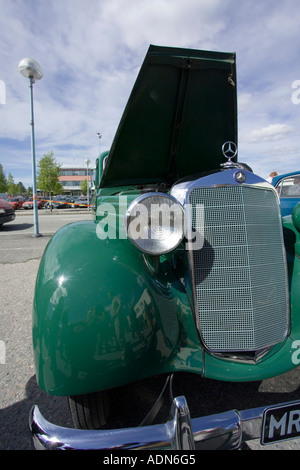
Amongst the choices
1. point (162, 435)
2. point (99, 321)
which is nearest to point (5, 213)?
point (99, 321)

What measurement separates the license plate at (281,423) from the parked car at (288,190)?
300 cm

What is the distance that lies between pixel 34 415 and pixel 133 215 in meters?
0.98

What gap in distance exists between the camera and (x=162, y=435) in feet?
3.51

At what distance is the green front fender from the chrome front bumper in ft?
0.65

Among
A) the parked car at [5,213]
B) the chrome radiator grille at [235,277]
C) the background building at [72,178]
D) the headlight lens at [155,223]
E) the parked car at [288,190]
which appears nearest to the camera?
the headlight lens at [155,223]

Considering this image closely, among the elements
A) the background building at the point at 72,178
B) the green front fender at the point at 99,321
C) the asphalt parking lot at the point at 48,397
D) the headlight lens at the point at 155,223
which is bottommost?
the asphalt parking lot at the point at 48,397

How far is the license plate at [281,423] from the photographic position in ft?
3.83

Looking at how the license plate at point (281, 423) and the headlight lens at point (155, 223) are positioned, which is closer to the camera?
the license plate at point (281, 423)

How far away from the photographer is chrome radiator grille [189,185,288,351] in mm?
1602

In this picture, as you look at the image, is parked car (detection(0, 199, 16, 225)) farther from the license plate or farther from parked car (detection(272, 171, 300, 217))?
the license plate

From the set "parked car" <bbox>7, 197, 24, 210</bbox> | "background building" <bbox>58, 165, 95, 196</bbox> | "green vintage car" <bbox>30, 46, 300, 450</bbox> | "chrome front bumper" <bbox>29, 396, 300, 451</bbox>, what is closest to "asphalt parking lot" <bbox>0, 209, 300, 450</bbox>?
"green vintage car" <bbox>30, 46, 300, 450</bbox>

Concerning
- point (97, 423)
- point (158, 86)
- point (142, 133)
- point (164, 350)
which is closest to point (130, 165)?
point (142, 133)

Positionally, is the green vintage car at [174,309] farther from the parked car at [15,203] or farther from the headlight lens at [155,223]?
the parked car at [15,203]


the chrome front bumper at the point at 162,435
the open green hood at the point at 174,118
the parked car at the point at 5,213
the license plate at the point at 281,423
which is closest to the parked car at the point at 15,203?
the parked car at the point at 5,213
